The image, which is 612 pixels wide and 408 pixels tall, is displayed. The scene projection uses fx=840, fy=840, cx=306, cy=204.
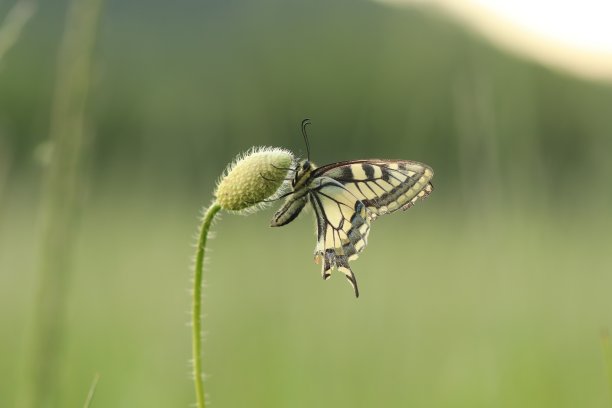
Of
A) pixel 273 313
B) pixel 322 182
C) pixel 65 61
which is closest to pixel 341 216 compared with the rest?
pixel 322 182

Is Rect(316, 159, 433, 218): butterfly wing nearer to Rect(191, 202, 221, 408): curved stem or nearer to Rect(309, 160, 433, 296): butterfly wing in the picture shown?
Rect(309, 160, 433, 296): butterfly wing

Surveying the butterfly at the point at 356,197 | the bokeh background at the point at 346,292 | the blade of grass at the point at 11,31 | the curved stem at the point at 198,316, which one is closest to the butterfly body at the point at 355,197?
the butterfly at the point at 356,197

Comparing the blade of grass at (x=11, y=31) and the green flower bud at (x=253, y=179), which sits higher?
the blade of grass at (x=11, y=31)

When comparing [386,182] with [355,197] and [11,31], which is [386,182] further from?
[11,31]

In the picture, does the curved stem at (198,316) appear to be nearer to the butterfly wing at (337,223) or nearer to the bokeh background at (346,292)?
the bokeh background at (346,292)

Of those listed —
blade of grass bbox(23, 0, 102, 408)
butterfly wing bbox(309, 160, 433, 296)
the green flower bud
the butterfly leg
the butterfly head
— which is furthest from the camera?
butterfly wing bbox(309, 160, 433, 296)

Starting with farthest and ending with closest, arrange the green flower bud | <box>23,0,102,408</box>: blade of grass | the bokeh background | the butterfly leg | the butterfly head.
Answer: the bokeh background, the butterfly leg, the butterfly head, the green flower bud, <box>23,0,102,408</box>: blade of grass

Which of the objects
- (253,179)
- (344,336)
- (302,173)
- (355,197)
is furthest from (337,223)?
(344,336)

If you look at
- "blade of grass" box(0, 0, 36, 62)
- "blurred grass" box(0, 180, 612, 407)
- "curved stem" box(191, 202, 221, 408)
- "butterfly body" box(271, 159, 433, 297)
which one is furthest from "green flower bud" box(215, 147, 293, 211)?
"blurred grass" box(0, 180, 612, 407)
